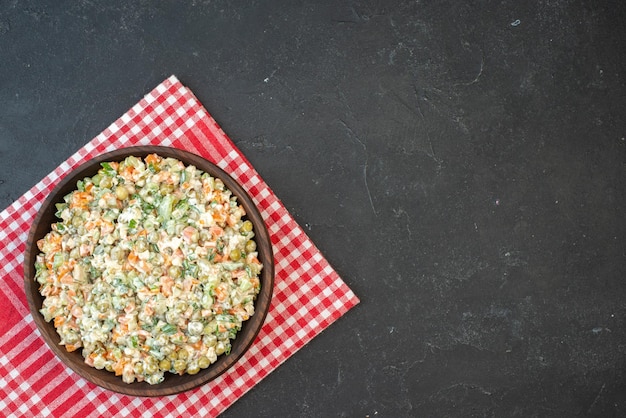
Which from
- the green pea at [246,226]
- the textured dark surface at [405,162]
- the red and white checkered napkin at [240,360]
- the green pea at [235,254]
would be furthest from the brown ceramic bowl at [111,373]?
the textured dark surface at [405,162]

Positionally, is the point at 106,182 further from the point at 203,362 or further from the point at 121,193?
the point at 203,362

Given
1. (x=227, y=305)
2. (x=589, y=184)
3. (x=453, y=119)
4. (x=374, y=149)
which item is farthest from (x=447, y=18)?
(x=227, y=305)

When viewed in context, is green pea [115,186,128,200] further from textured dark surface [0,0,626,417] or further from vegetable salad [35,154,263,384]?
textured dark surface [0,0,626,417]

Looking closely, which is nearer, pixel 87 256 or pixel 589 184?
pixel 87 256

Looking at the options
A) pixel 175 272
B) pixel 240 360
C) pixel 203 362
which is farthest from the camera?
pixel 240 360

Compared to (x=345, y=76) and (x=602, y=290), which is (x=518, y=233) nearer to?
(x=602, y=290)

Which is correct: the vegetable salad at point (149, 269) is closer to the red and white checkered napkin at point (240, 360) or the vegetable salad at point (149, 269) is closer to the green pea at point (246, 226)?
the green pea at point (246, 226)

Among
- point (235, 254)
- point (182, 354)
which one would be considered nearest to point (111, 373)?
point (182, 354)

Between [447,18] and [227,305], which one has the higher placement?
[447,18]
